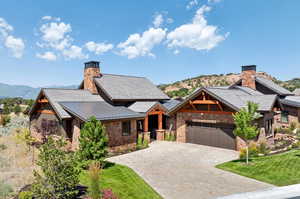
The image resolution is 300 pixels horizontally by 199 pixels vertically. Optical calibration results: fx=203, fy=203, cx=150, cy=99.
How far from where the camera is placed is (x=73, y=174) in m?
7.46

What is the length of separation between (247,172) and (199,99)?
27.1 ft

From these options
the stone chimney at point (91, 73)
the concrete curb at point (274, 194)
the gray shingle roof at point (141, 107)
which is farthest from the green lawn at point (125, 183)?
the stone chimney at point (91, 73)

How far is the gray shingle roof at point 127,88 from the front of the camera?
21656 mm

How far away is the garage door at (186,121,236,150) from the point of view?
16969 mm

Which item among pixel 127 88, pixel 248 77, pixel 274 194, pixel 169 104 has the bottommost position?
pixel 274 194

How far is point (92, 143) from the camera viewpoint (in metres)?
12.0

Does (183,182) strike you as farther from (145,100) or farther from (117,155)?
(145,100)

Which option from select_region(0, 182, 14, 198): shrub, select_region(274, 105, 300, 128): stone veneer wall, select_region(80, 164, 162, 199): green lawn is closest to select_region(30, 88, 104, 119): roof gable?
select_region(80, 164, 162, 199): green lawn

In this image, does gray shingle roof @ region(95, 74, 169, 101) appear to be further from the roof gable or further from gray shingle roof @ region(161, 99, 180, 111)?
the roof gable

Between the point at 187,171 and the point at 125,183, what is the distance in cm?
384

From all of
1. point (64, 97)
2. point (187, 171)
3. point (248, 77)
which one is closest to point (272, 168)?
point (187, 171)

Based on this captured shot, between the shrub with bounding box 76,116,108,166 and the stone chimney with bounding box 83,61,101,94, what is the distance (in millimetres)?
10654

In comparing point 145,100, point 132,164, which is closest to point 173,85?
point 145,100

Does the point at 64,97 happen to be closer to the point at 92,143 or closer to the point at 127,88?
the point at 127,88
